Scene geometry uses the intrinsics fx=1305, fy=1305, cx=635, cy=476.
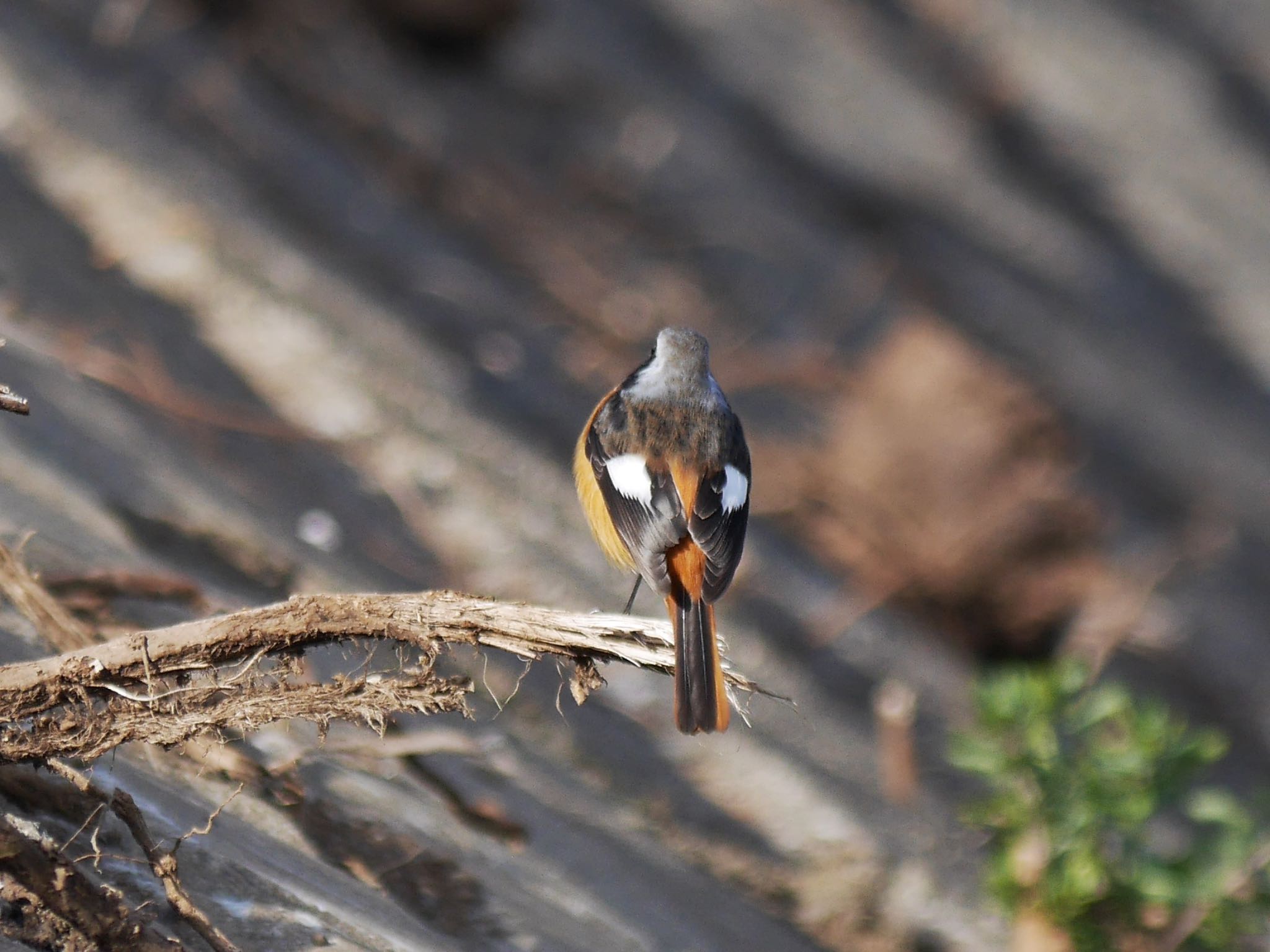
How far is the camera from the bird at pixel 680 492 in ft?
8.80

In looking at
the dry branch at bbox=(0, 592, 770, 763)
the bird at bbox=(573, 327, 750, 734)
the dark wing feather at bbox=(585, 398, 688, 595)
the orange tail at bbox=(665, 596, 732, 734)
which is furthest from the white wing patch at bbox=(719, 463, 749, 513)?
the dry branch at bbox=(0, 592, 770, 763)

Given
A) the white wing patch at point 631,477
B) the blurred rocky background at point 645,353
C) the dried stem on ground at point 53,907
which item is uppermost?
the blurred rocky background at point 645,353

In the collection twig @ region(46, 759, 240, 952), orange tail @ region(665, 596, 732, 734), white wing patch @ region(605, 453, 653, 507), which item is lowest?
twig @ region(46, 759, 240, 952)

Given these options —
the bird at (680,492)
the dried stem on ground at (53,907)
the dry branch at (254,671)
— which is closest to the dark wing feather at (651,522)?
the bird at (680,492)

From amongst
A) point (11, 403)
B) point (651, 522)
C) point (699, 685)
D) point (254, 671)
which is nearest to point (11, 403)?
point (11, 403)

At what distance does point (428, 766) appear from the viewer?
3.21 meters

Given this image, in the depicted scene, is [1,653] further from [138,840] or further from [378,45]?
[378,45]

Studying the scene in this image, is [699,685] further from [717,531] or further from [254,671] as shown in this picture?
[254,671]

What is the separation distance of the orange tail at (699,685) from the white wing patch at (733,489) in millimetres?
715

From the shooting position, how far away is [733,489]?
3.48 meters

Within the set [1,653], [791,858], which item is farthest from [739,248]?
[1,653]

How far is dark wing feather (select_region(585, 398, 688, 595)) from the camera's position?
3197 mm

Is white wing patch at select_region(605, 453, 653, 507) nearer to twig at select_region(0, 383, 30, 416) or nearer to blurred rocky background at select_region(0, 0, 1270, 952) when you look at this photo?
blurred rocky background at select_region(0, 0, 1270, 952)

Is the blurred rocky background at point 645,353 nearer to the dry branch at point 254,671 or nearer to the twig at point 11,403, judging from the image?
the dry branch at point 254,671
